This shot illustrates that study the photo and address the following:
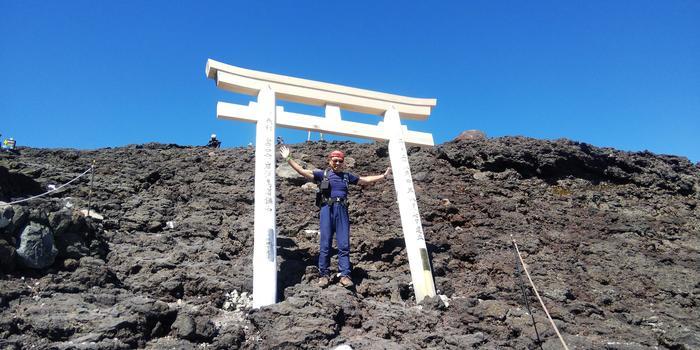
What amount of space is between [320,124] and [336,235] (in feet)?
6.14

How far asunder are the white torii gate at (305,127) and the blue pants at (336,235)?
2.35 feet

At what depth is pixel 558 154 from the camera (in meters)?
10.3

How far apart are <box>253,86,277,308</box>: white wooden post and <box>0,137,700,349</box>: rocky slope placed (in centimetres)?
29

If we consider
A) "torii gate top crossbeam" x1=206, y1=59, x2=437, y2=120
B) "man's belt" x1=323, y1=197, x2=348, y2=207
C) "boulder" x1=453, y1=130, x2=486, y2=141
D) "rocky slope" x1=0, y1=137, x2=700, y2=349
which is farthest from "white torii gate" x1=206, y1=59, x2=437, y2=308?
"boulder" x1=453, y1=130, x2=486, y2=141

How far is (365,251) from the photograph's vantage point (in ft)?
24.2

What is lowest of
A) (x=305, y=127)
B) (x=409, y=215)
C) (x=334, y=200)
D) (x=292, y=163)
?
(x=409, y=215)

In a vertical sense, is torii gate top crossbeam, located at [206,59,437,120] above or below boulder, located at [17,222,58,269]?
above

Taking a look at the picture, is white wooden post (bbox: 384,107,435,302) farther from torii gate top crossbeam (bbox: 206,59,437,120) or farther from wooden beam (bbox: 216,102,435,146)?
torii gate top crossbeam (bbox: 206,59,437,120)

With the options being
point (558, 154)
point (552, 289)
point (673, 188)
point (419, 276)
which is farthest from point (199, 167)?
point (673, 188)

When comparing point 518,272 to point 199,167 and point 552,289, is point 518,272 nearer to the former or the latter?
point 552,289

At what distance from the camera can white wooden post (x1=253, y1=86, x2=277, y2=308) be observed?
Result: 5.53 m

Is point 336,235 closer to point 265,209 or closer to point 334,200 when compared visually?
point 334,200

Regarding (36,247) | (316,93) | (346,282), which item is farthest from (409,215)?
(36,247)

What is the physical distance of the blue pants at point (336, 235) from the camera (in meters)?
6.22
